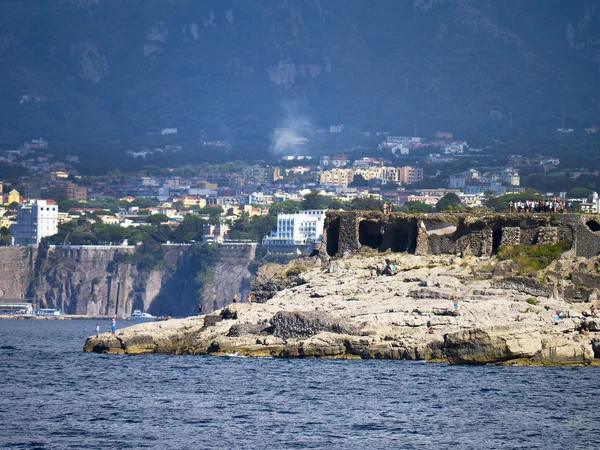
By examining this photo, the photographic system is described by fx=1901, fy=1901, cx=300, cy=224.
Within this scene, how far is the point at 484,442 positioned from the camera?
38.9 metres

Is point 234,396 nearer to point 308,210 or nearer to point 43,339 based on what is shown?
point 43,339

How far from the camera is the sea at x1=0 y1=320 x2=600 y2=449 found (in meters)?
39.3

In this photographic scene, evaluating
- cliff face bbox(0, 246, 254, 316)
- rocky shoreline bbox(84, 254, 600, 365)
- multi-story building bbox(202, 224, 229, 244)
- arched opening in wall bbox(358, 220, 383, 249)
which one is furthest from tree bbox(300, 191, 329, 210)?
rocky shoreline bbox(84, 254, 600, 365)

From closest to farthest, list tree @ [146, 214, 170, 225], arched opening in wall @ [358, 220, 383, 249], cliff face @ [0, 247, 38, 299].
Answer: arched opening in wall @ [358, 220, 383, 249] < cliff face @ [0, 247, 38, 299] < tree @ [146, 214, 170, 225]

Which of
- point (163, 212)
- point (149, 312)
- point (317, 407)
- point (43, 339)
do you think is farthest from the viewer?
point (163, 212)

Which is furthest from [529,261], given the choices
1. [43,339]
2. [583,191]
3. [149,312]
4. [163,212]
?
[163,212]

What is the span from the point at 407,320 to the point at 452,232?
11980mm

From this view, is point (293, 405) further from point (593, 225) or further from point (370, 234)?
point (370, 234)

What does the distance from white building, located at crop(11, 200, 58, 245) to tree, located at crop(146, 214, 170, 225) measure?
30.9ft

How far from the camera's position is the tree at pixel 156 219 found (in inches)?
7044

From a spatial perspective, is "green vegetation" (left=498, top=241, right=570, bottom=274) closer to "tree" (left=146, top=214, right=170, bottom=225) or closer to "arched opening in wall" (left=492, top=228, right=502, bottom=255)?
"arched opening in wall" (left=492, top=228, right=502, bottom=255)

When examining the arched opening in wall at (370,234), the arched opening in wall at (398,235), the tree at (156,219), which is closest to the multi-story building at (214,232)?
A: the tree at (156,219)

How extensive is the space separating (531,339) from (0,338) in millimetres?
36672

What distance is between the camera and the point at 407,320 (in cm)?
5297
